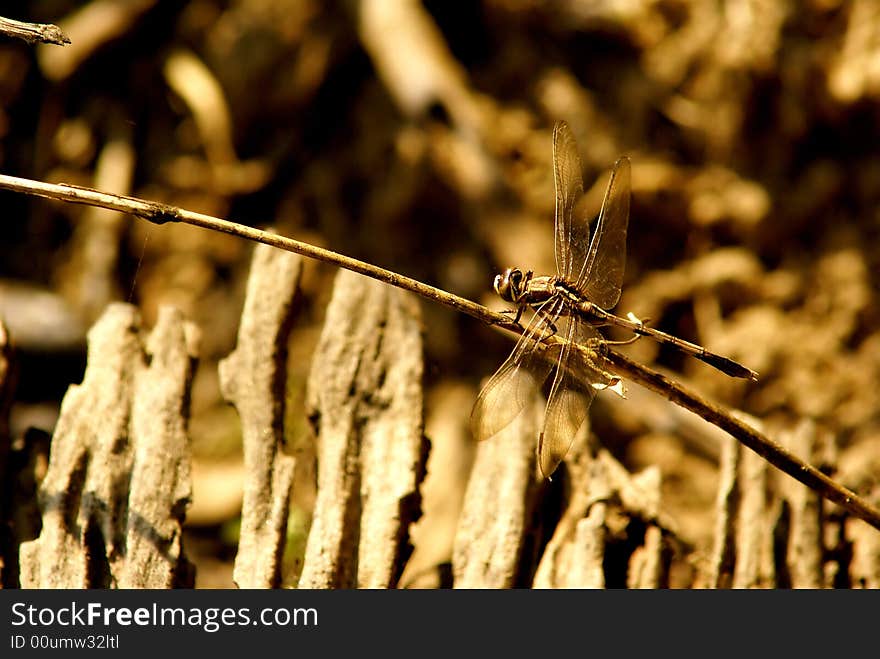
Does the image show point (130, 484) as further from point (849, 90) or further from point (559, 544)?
point (849, 90)

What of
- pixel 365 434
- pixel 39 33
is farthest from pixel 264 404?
pixel 39 33

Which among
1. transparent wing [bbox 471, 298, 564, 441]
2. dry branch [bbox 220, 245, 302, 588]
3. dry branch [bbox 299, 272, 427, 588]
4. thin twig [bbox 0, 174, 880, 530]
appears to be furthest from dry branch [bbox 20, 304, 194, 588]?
transparent wing [bbox 471, 298, 564, 441]

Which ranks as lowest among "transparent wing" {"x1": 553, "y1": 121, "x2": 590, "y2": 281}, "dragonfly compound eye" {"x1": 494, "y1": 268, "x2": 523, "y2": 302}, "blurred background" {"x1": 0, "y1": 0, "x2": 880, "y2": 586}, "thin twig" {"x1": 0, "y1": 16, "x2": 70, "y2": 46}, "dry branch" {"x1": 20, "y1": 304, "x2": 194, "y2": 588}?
"dry branch" {"x1": 20, "y1": 304, "x2": 194, "y2": 588}

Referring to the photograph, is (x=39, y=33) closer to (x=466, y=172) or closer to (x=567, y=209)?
(x=567, y=209)

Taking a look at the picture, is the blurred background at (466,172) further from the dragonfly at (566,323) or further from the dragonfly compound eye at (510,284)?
the dragonfly compound eye at (510,284)

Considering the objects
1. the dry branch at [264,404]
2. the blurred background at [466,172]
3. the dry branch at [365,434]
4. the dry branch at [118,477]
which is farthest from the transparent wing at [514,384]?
the blurred background at [466,172]

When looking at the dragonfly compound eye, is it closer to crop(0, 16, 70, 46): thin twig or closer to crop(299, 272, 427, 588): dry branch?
crop(299, 272, 427, 588): dry branch
